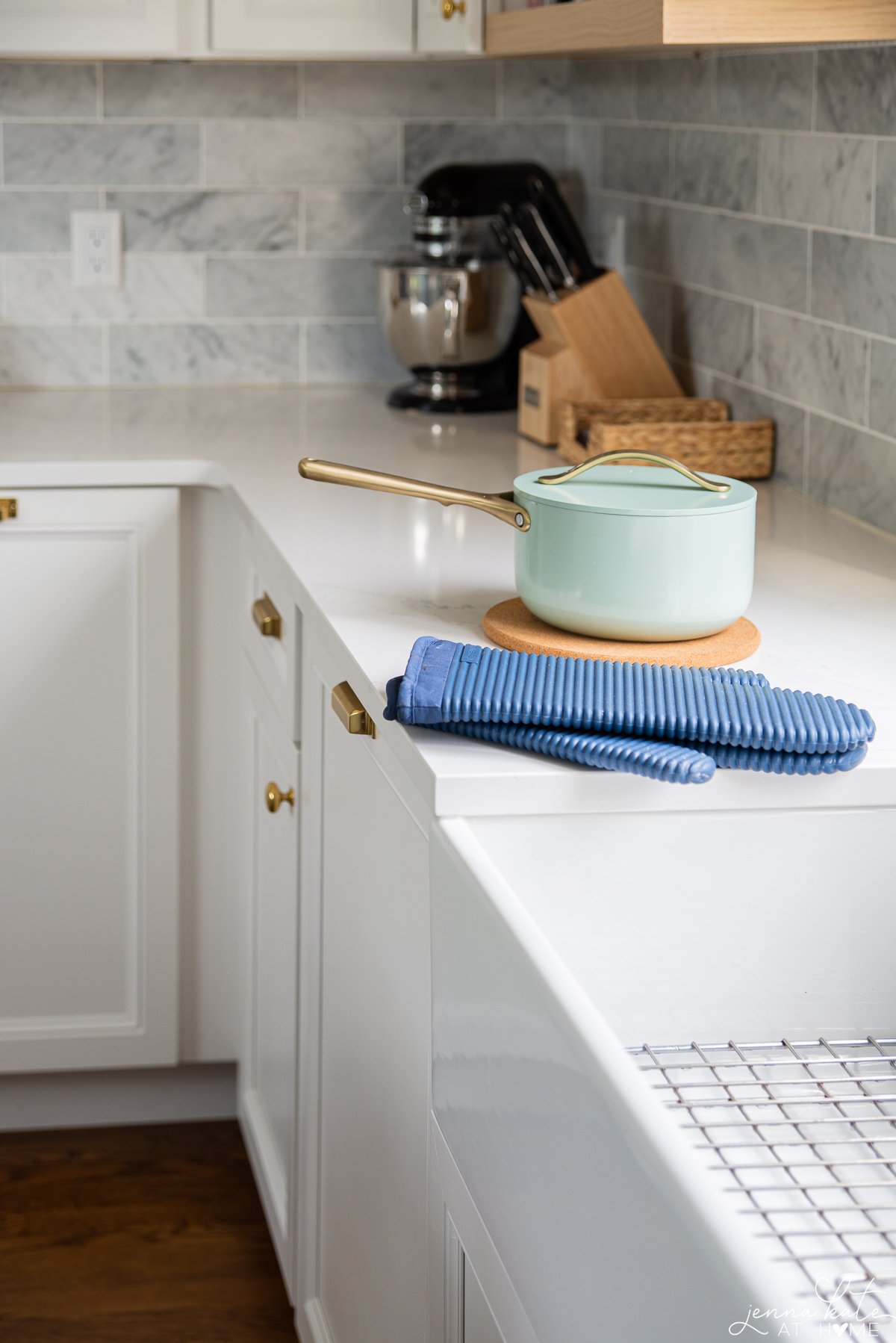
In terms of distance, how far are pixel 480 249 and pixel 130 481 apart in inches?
30.8

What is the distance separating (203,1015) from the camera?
7.16 ft

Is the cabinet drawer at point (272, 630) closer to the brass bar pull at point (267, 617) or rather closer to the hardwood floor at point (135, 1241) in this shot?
the brass bar pull at point (267, 617)

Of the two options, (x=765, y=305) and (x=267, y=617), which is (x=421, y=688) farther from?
(x=765, y=305)

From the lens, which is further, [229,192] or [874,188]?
[229,192]

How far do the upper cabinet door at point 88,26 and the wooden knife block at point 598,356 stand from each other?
2.30ft

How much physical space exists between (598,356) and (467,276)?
327 mm

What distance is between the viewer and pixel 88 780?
6.86ft

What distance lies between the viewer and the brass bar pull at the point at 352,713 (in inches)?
47.1

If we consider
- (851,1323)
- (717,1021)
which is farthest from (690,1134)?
(851,1323)

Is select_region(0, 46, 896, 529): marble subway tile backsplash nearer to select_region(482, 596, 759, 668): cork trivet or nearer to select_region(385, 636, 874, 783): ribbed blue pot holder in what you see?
select_region(482, 596, 759, 668): cork trivet

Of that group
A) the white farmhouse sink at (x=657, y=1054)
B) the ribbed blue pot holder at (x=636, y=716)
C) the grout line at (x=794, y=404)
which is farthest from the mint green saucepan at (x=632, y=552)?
the grout line at (x=794, y=404)

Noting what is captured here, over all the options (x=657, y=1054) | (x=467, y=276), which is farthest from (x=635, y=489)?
(x=467, y=276)

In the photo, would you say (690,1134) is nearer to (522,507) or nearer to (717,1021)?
(717,1021)

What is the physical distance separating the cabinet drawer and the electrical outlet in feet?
3.01
